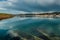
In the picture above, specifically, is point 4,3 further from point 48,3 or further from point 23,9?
point 48,3

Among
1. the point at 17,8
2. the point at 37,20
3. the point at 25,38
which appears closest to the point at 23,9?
the point at 17,8

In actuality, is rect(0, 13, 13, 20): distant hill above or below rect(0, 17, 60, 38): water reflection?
above

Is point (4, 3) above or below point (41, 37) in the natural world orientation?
above

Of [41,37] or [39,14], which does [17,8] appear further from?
[41,37]

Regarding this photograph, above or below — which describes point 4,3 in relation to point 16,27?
above

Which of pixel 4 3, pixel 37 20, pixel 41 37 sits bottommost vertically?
pixel 41 37

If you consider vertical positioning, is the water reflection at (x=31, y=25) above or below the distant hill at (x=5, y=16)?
below

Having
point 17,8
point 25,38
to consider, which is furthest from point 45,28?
point 17,8

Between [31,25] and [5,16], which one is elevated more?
[5,16]

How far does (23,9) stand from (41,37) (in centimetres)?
77

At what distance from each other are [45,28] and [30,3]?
0.67 meters

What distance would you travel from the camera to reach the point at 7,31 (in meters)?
4.15

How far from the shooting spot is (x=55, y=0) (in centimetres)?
420

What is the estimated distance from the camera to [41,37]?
417 centimetres
